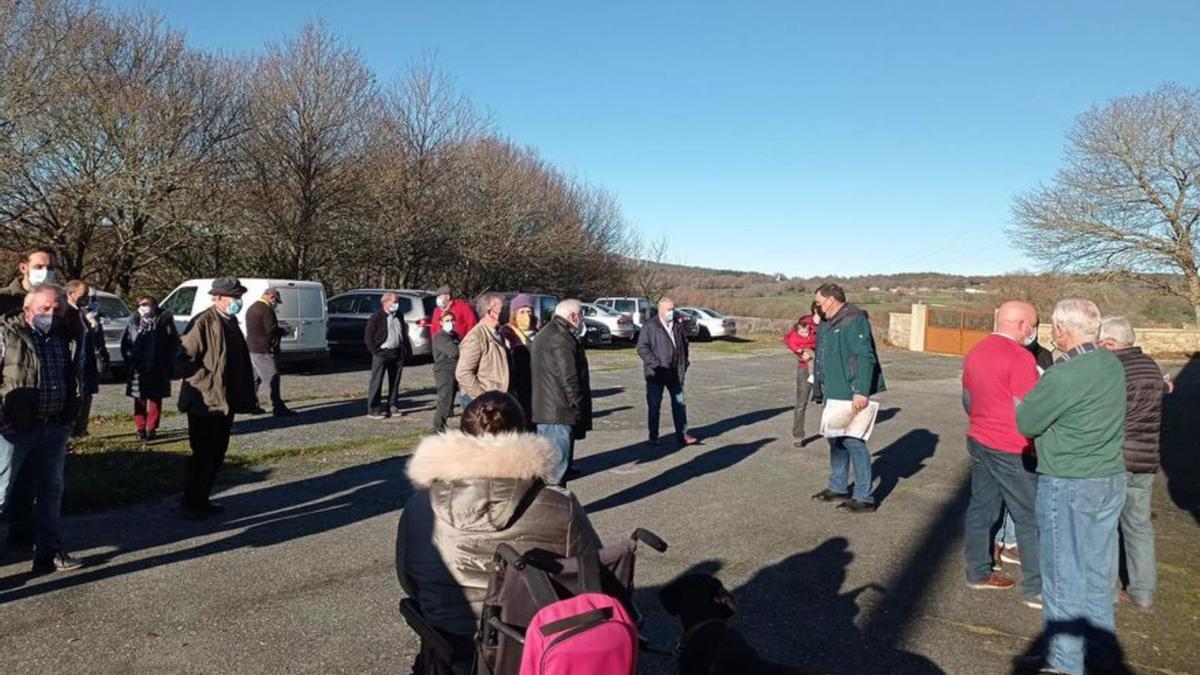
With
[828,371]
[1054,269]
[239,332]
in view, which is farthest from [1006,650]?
[1054,269]

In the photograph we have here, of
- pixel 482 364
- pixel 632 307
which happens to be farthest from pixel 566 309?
pixel 632 307

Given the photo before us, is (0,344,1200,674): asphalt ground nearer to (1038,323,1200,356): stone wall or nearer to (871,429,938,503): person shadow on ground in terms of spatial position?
(871,429,938,503): person shadow on ground

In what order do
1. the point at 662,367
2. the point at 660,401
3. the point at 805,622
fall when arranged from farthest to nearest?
the point at 662,367
the point at 660,401
the point at 805,622

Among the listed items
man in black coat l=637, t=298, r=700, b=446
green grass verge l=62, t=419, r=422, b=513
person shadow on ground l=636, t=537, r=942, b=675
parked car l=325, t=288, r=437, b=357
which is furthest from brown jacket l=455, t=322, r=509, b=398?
parked car l=325, t=288, r=437, b=357

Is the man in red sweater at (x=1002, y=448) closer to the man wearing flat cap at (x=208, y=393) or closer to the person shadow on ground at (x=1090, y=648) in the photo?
the person shadow on ground at (x=1090, y=648)

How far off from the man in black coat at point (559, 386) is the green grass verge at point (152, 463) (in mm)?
2769

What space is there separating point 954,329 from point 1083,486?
3297 cm

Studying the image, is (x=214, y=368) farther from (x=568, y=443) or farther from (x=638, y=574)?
(x=638, y=574)

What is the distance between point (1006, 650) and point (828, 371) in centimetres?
297

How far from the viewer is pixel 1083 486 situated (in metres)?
3.92

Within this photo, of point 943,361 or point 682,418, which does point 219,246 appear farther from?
point 943,361

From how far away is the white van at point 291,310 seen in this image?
51.2ft

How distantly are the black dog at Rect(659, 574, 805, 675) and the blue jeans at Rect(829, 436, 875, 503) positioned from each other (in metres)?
4.24

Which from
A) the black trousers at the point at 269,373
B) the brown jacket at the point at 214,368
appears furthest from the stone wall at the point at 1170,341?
the brown jacket at the point at 214,368
